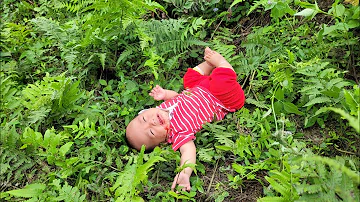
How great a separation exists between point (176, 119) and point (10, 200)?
5.41 ft

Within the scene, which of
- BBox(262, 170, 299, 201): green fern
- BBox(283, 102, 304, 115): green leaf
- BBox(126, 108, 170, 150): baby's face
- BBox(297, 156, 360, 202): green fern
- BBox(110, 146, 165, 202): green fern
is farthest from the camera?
BBox(126, 108, 170, 150): baby's face

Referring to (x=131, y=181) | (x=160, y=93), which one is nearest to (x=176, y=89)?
(x=160, y=93)

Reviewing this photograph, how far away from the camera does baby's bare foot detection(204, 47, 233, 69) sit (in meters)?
3.69

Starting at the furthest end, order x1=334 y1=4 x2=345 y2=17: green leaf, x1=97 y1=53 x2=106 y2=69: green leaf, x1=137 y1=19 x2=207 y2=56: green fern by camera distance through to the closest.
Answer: x1=137 y1=19 x2=207 y2=56: green fern < x1=97 y1=53 x2=106 y2=69: green leaf < x1=334 y1=4 x2=345 y2=17: green leaf

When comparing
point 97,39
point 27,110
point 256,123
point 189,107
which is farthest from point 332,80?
point 27,110

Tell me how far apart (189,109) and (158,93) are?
0.38 m

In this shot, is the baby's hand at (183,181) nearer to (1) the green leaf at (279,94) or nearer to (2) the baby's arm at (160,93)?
(2) the baby's arm at (160,93)

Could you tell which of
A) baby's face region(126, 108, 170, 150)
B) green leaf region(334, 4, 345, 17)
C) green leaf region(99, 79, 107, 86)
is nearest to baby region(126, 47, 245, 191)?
baby's face region(126, 108, 170, 150)

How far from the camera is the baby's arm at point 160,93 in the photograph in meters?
3.60

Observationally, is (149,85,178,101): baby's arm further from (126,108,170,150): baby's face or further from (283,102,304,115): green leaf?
(283,102,304,115): green leaf

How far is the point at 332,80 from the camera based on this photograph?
3.02 meters

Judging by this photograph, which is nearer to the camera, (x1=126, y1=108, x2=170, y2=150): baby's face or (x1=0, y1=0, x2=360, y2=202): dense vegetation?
(x1=0, y1=0, x2=360, y2=202): dense vegetation

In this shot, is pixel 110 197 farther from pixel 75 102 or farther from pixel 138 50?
pixel 138 50

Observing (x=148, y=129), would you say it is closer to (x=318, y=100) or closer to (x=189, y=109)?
(x=189, y=109)
